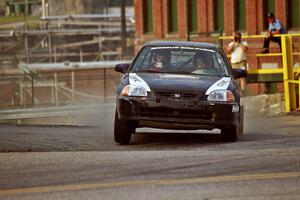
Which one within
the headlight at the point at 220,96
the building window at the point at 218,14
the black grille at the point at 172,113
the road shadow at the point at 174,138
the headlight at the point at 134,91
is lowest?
the road shadow at the point at 174,138

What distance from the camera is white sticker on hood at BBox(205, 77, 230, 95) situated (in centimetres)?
1420

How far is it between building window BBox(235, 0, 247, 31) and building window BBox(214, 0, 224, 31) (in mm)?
760

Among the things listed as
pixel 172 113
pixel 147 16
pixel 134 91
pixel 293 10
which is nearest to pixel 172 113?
pixel 172 113

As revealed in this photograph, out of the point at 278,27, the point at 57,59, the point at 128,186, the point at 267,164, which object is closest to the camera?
the point at 128,186

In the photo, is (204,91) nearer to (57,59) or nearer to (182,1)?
(182,1)

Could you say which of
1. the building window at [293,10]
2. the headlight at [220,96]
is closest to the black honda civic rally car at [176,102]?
the headlight at [220,96]

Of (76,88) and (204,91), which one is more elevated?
(204,91)

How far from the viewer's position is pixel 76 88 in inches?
2111

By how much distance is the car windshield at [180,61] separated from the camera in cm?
1516

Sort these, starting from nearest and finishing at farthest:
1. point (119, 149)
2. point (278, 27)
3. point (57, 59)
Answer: point (119, 149), point (278, 27), point (57, 59)

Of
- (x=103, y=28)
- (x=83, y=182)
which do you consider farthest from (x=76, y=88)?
(x=83, y=182)

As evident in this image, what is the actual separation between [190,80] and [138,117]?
1.05 m

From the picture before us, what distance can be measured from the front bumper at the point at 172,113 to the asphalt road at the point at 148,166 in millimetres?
373

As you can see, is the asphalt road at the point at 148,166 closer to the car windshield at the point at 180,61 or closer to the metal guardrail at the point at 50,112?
the car windshield at the point at 180,61
